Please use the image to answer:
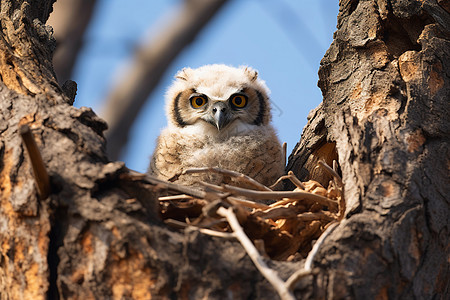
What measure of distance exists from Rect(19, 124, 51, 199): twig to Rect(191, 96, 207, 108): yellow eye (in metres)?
2.20

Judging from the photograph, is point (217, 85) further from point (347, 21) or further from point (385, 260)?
point (385, 260)

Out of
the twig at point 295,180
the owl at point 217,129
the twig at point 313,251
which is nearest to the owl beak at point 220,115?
the owl at point 217,129

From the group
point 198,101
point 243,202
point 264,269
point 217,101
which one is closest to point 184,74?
point 198,101

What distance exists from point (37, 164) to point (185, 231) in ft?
1.67

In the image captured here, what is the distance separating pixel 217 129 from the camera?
3.83 m

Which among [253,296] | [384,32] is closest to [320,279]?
[253,296]

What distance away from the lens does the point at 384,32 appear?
3.03m

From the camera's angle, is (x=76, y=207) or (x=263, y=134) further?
(x=263, y=134)

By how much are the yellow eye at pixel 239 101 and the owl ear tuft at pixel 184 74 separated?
421mm

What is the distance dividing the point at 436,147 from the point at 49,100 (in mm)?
1606

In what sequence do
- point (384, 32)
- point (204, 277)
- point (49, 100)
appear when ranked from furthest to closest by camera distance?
point (384, 32)
point (49, 100)
point (204, 277)

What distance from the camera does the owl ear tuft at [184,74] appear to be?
421 cm

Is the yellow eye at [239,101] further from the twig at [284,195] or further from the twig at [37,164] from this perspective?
the twig at [37,164]

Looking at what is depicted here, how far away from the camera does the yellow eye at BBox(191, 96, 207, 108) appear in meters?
4.01
